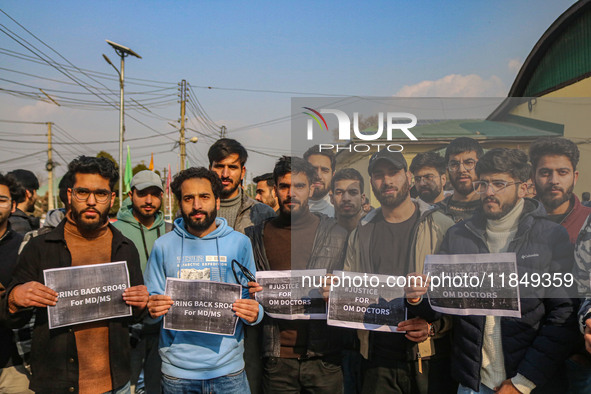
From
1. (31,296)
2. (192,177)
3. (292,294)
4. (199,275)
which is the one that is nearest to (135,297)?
(199,275)

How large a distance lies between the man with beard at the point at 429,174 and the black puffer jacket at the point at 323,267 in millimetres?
685

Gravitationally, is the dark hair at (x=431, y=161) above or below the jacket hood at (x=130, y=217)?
above

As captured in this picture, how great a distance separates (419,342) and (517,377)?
25.7 inches

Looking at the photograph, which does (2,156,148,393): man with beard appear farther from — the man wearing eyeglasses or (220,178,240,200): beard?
(220,178,240,200): beard

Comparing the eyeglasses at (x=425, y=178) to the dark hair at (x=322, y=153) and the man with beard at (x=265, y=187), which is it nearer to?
the dark hair at (x=322, y=153)

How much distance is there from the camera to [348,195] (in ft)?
10.7

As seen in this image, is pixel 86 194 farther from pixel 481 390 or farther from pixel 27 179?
pixel 481 390

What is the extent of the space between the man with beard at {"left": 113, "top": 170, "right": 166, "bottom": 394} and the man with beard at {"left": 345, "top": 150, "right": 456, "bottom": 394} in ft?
6.71

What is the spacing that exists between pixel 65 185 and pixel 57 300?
103 centimetres

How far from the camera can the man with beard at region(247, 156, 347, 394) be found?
3.31m

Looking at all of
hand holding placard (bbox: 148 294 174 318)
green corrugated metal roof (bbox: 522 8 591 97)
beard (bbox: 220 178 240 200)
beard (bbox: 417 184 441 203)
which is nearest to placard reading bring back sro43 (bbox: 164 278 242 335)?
hand holding placard (bbox: 148 294 174 318)

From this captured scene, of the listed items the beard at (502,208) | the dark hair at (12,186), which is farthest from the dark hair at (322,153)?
the dark hair at (12,186)

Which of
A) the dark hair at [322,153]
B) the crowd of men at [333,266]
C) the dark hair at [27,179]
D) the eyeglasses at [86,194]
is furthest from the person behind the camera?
the dark hair at [27,179]

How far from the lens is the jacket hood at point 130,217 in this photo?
4.12 meters
